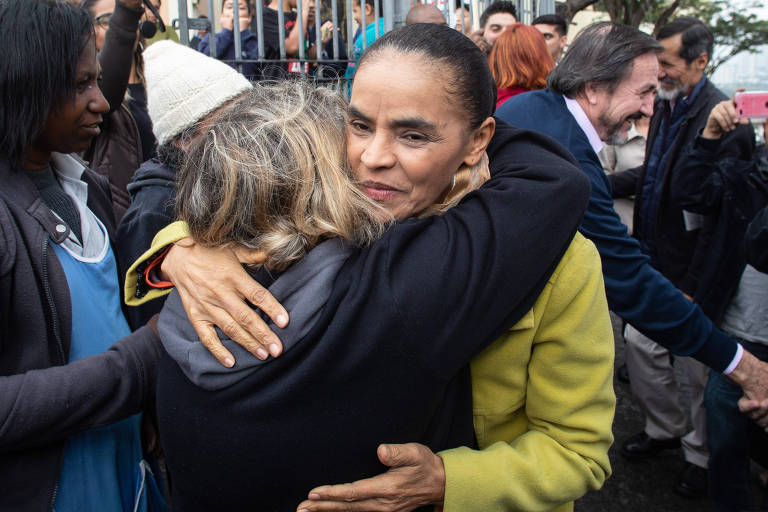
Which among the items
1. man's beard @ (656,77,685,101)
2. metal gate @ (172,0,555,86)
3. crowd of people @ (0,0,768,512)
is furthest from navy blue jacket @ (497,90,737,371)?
man's beard @ (656,77,685,101)

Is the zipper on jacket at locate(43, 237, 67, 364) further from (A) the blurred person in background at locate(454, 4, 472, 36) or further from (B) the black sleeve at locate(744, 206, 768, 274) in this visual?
(A) the blurred person in background at locate(454, 4, 472, 36)

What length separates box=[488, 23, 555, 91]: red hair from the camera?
3.53 meters

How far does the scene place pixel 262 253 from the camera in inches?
45.9

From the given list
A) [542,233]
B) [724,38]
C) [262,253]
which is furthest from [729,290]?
Answer: [724,38]

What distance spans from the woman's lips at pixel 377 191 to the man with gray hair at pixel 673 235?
8.08 feet

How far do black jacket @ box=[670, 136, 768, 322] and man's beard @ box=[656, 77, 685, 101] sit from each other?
0.69m

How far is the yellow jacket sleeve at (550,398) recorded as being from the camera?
1.26m

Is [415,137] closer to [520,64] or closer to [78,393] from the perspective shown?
[78,393]

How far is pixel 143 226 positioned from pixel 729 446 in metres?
2.74

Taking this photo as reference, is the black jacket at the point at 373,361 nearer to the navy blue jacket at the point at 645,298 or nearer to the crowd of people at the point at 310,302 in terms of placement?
the crowd of people at the point at 310,302

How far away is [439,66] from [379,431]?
752 millimetres

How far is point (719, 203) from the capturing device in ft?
9.99

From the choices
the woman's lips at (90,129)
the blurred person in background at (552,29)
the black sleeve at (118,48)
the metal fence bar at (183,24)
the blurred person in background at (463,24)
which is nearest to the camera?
the woman's lips at (90,129)

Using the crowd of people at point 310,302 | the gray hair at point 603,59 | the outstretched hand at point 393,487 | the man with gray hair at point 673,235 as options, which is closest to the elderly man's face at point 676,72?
the man with gray hair at point 673,235
